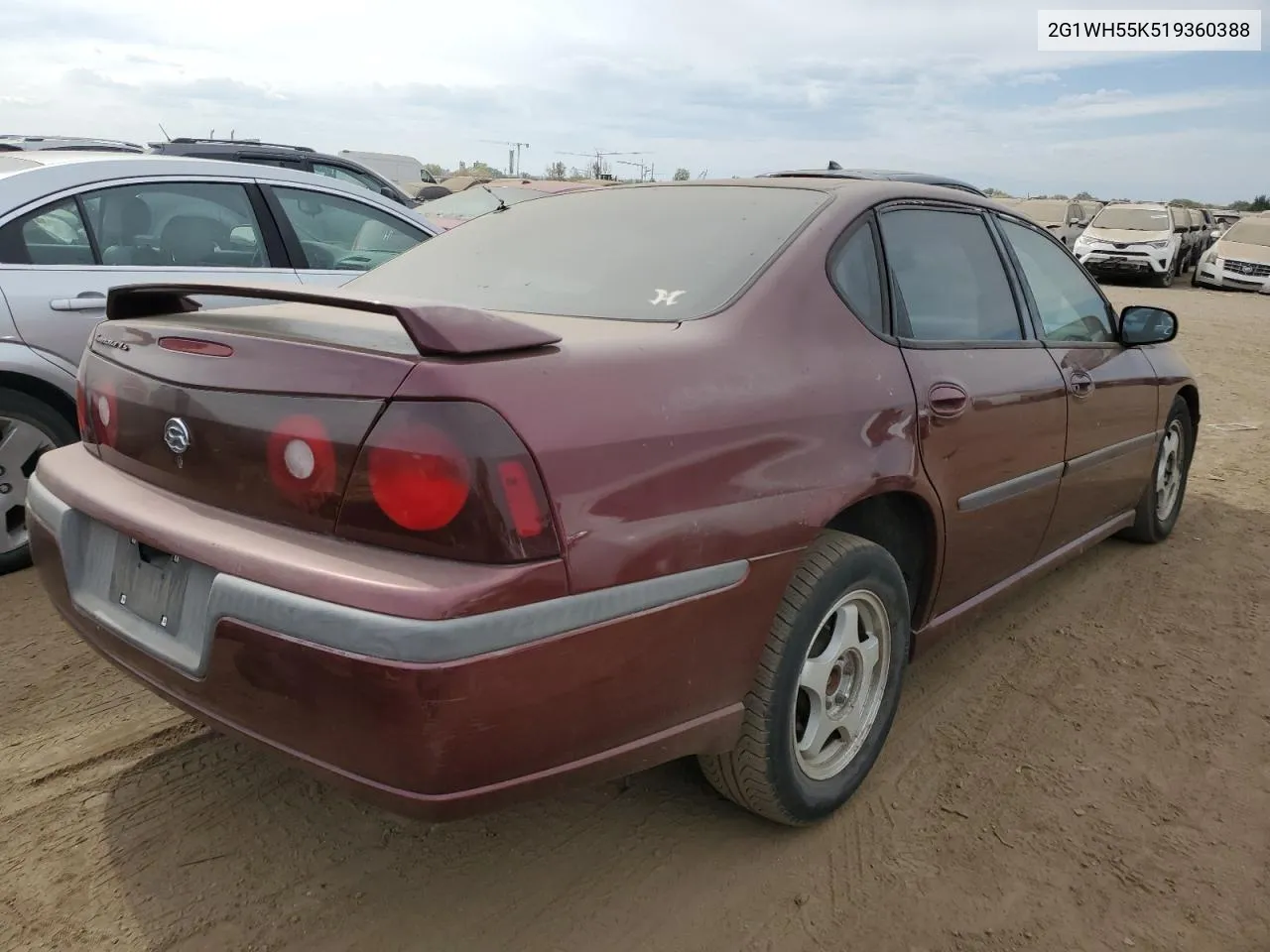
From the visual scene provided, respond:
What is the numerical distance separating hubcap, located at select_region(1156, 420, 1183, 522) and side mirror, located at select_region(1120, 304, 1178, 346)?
29.8 inches

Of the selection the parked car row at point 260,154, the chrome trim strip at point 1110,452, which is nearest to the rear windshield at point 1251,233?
the parked car row at point 260,154

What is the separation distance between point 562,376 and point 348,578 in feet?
1.69

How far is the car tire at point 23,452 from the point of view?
11.9 ft

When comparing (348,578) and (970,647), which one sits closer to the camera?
(348,578)

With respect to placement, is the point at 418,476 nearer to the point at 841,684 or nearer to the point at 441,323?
the point at 441,323

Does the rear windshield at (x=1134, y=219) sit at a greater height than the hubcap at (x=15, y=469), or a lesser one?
greater

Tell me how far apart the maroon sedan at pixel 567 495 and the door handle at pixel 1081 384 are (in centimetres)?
41

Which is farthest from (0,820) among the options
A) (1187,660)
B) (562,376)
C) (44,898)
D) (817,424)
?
(1187,660)

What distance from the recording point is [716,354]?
6.59 ft

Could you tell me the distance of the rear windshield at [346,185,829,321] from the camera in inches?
90.3

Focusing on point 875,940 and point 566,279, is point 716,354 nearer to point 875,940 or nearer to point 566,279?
point 566,279

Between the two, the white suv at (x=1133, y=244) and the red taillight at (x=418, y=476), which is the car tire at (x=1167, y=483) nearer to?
the red taillight at (x=418, y=476)

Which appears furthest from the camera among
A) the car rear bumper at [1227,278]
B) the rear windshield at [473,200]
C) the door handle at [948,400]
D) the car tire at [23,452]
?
the car rear bumper at [1227,278]

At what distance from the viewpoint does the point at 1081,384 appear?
10.9 ft
